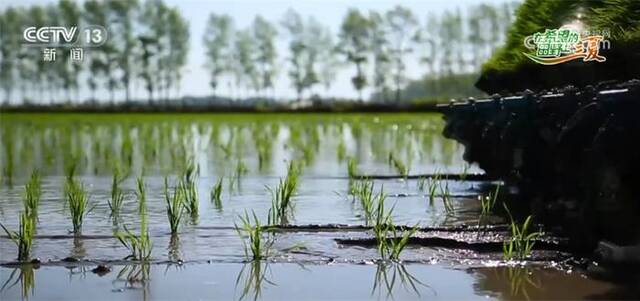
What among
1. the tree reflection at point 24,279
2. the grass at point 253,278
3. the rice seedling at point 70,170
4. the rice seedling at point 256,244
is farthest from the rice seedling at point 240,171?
the tree reflection at point 24,279

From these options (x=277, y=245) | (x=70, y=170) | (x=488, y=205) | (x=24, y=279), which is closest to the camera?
(x=24, y=279)

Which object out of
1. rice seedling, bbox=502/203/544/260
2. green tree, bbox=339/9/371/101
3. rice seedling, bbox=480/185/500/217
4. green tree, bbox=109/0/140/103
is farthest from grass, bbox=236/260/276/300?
green tree, bbox=339/9/371/101

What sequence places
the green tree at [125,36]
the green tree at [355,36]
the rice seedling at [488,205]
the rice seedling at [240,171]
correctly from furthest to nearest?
the green tree at [355,36]
the green tree at [125,36]
the rice seedling at [240,171]
the rice seedling at [488,205]

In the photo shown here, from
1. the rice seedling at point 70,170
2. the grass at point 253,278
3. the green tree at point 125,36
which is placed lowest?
the grass at point 253,278

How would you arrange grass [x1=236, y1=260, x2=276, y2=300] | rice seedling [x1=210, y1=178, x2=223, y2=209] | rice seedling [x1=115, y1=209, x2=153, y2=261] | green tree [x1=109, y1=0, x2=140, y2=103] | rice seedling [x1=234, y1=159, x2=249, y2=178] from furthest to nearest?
green tree [x1=109, y1=0, x2=140, y2=103]
rice seedling [x1=234, y1=159, x2=249, y2=178]
rice seedling [x1=210, y1=178, x2=223, y2=209]
rice seedling [x1=115, y1=209, x2=153, y2=261]
grass [x1=236, y1=260, x2=276, y2=300]

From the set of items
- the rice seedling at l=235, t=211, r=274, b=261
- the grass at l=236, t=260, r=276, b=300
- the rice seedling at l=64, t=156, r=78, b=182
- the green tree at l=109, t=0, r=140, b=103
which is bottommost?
the grass at l=236, t=260, r=276, b=300

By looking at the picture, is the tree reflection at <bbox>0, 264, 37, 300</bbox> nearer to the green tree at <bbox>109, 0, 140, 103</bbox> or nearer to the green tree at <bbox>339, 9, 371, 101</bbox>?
the green tree at <bbox>109, 0, 140, 103</bbox>

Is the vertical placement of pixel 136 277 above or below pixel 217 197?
below

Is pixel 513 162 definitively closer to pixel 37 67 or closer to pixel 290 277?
pixel 290 277

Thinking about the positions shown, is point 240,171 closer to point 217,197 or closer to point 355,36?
point 217,197

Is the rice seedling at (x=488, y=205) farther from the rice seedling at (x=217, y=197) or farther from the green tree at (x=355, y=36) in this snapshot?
the green tree at (x=355, y=36)

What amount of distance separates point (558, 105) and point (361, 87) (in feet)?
66.3

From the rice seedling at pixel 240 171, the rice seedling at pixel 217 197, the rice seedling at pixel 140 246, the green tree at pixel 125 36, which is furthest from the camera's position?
the green tree at pixel 125 36

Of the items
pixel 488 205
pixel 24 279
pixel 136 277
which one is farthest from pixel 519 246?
pixel 24 279
